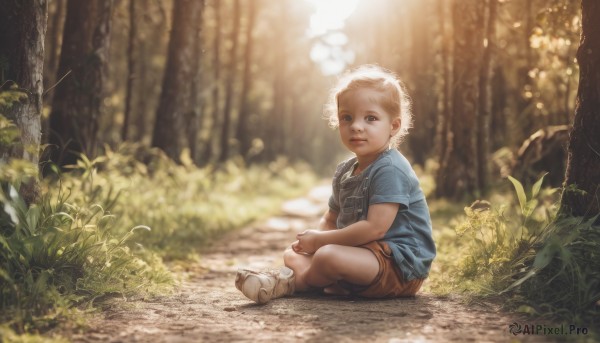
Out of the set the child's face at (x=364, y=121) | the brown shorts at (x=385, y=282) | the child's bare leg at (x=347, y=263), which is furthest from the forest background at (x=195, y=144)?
the child's face at (x=364, y=121)

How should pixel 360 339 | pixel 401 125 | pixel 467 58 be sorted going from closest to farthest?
pixel 360 339 < pixel 401 125 < pixel 467 58

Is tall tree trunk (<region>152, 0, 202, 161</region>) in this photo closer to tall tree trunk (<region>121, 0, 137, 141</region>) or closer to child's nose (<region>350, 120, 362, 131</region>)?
tall tree trunk (<region>121, 0, 137, 141</region>)

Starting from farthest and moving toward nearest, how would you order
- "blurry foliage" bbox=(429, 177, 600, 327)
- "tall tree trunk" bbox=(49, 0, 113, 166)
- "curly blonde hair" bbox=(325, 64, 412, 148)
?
1. "tall tree trunk" bbox=(49, 0, 113, 166)
2. "curly blonde hair" bbox=(325, 64, 412, 148)
3. "blurry foliage" bbox=(429, 177, 600, 327)

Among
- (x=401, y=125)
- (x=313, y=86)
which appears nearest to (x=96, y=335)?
(x=401, y=125)

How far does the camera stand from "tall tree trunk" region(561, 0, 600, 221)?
14.0ft

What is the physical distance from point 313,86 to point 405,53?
72.1 ft

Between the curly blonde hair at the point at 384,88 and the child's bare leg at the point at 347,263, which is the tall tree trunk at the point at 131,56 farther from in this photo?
the child's bare leg at the point at 347,263

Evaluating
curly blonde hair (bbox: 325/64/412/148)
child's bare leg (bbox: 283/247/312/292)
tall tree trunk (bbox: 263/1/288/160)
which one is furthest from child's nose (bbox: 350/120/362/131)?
tall tree trunk (bbox: 263/1/288/160)

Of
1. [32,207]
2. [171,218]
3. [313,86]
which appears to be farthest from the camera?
[313,86]

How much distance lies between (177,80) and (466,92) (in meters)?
5.58

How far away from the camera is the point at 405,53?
21.8m

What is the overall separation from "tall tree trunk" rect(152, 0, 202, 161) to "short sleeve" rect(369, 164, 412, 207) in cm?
853

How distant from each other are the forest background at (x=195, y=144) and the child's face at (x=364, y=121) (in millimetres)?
1105

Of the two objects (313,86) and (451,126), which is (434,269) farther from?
(313,86)
